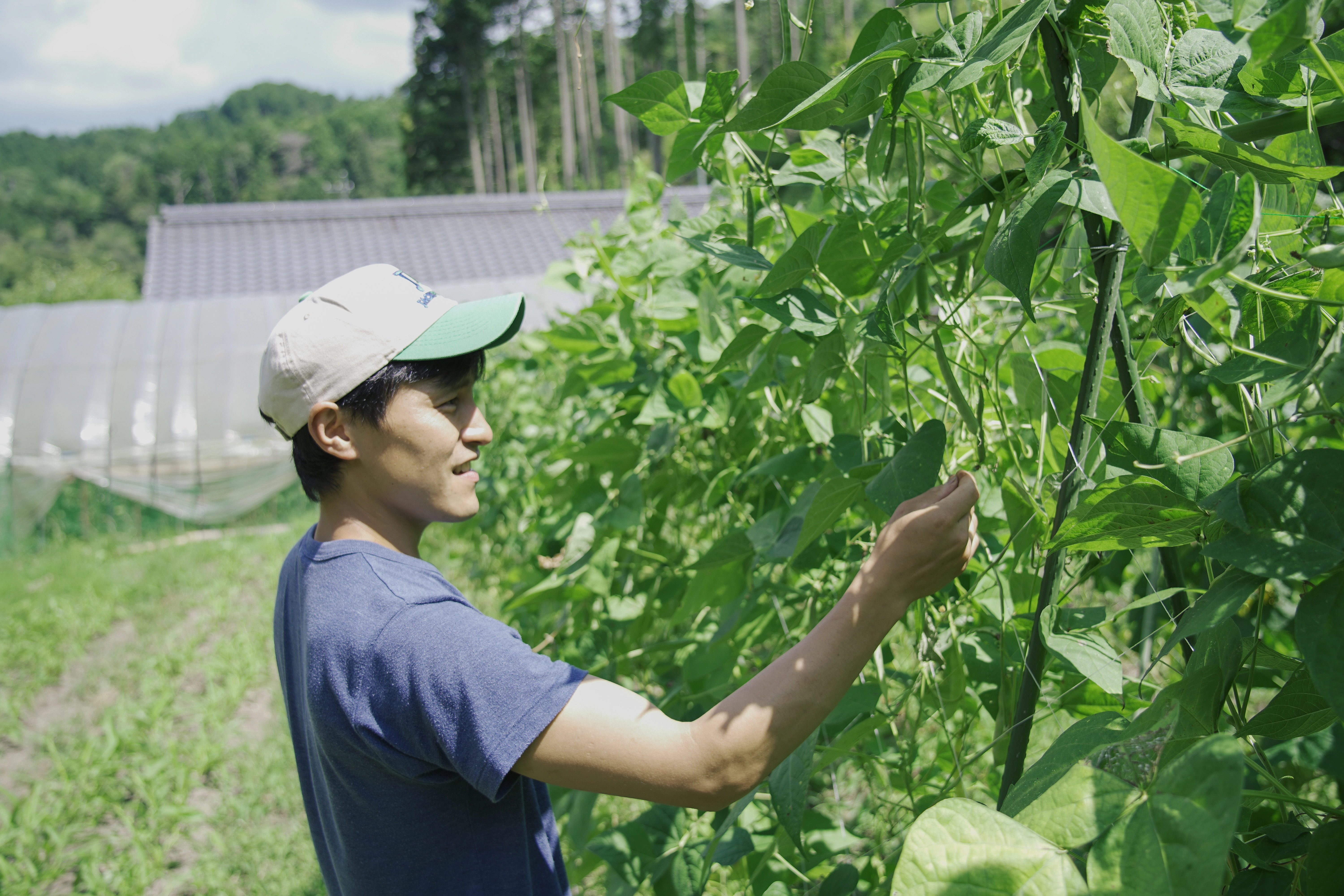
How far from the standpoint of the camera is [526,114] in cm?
3312

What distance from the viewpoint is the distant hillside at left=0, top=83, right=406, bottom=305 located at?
63.7 meters

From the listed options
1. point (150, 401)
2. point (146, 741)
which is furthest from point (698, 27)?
point (146, 741)

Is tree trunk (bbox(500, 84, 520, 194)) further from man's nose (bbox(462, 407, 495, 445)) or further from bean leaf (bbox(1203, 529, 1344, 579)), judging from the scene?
bean leaf (bbox(1203, 529, 1344, 579))

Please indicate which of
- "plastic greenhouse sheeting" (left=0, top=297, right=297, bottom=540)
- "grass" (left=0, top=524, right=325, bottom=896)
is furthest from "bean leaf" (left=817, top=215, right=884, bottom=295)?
"plastic greenhouse sheeting" (left=0, top=297, right=297, bottom=540)

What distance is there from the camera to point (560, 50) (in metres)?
29.2

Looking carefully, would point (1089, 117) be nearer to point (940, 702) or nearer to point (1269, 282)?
point (1269, 282)

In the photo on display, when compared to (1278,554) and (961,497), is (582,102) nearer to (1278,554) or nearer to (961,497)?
(961,497)

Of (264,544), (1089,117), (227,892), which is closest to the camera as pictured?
(1089,117)

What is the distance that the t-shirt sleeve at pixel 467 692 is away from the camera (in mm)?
864

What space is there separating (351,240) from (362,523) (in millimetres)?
14987

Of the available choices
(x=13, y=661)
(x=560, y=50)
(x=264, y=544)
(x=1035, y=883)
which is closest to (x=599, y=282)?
(x=1035, y=883)

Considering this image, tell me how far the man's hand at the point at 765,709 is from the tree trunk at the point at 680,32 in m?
30.8

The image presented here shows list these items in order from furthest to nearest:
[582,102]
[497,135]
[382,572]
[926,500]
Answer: [497,135] → [582,102] → [382,572] → [926,500]

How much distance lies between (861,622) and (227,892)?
2874 mm
